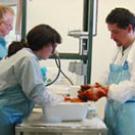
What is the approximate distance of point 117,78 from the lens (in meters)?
2.10

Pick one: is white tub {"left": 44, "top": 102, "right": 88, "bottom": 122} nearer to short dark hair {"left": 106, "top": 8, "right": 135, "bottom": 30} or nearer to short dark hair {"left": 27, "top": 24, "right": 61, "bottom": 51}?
short dark hair {"left": 27, "top": 24, "right": 61, "bottom": 51}

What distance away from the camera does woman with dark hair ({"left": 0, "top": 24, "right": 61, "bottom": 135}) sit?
1.76 meters

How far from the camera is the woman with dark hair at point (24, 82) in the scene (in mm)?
1756

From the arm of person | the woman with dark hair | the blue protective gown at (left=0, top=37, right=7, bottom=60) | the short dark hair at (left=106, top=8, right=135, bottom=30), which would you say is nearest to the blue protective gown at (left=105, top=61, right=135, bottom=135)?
the arm of person

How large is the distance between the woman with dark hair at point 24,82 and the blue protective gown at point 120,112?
0.42 m

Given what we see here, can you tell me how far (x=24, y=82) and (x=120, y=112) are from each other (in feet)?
1.93

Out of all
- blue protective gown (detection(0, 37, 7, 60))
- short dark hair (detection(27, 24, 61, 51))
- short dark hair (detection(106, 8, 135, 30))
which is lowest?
blue protective gown (detection(0, 37, 7, 60))

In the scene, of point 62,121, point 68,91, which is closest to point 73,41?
point 68,91

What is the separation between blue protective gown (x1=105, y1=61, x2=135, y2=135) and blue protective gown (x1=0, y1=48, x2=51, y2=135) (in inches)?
18.0

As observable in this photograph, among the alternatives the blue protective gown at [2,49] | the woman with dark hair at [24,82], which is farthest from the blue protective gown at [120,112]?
the blue protective gown at [2,49]

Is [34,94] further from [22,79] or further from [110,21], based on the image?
[110,21]

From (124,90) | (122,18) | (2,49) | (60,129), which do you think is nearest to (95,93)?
(124,90)

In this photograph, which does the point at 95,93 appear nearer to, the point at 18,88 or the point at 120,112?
the point at 120,112

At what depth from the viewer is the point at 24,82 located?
1.76m
